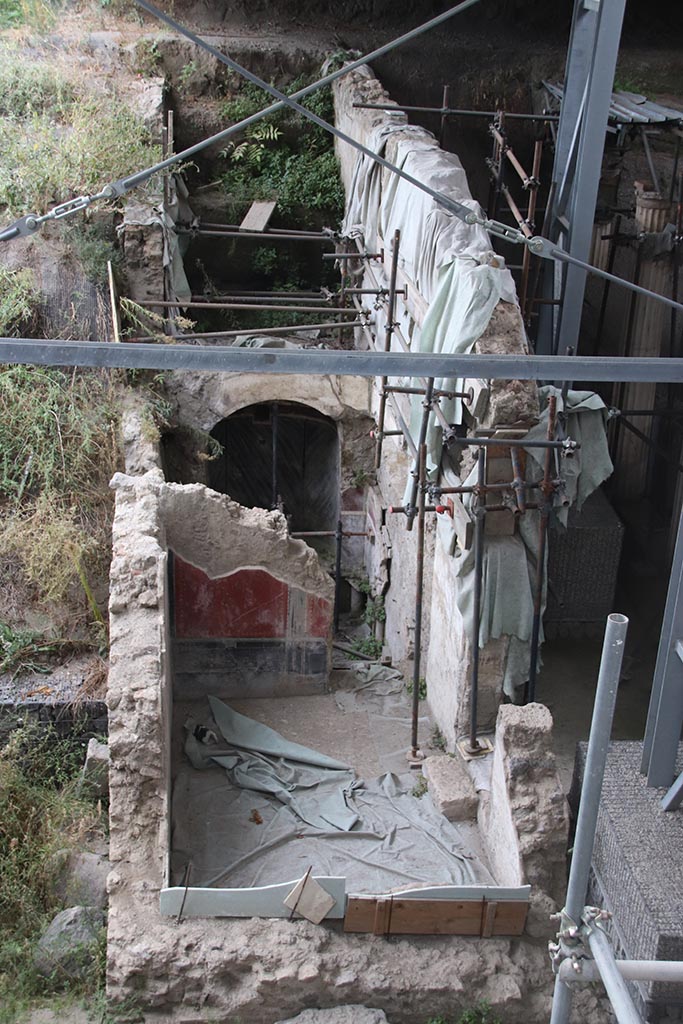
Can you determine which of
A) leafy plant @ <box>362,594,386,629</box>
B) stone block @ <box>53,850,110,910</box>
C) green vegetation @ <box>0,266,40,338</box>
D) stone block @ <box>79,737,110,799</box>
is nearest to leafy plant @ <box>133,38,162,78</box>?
green vegetation @ <box>0,266,40,338</box>

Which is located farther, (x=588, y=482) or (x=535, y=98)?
(x=535, y=98)

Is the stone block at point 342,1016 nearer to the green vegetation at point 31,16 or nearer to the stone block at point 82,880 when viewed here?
the stone block at point 82,880

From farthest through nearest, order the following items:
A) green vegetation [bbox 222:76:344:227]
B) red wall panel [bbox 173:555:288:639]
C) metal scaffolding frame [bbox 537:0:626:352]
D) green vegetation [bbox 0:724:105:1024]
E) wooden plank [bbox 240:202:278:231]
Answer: green vegetation [bbox 222:76:344:227] < wooden plank [bbox 240:202:278:231] < red wall panel [bbox 173:555:288:639] < metal scaffolding frame [bbox 537:0:626:352] < green vegetation [bbox 0:724:105:1024]

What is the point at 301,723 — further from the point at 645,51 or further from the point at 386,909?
the point at 645,51

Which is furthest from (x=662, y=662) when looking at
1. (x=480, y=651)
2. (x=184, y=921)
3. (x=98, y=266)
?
(x=98, y=266)

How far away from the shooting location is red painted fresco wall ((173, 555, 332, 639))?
8859 millimetres

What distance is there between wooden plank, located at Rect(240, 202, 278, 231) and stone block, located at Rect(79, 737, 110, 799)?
23.7 ft

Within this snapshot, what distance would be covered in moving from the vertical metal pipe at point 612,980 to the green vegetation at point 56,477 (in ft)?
19.7

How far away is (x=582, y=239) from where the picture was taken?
9.02 metres

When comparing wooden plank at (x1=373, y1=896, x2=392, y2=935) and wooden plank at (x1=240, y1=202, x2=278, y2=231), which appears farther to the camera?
wooden plank at (x1=240, y1=202, x2=278, y2=231)

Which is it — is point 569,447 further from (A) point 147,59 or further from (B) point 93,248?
(A) point 147,59

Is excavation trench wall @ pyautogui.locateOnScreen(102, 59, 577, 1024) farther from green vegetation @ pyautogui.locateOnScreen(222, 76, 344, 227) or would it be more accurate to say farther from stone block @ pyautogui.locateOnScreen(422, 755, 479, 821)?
green vegetation @ pyautogui.locateOnScreen(222, 76, 344, 227)

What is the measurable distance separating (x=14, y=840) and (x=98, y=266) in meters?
6.38

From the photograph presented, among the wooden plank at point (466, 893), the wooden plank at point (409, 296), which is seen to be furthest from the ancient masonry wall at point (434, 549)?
the wooden plank at point (466, 893)
